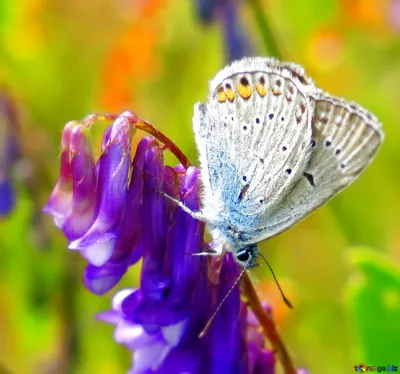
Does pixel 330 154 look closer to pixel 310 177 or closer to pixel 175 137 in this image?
pixel 310 177

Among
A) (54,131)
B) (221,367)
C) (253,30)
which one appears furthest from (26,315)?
(253,30)

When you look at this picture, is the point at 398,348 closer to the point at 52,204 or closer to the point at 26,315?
the point at 52,204

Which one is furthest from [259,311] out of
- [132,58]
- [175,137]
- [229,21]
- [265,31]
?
[132,58]

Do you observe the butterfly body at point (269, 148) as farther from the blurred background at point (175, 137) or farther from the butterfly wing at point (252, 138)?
the blurred background at point (175, 137)

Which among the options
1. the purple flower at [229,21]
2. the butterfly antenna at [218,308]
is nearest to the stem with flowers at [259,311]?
the butterfly antenna at [218,308]

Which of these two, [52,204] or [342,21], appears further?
[342,21]

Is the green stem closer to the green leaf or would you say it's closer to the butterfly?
the green leaf
